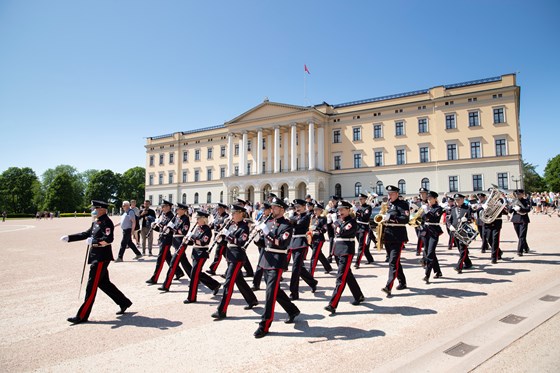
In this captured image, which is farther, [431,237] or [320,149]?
[320,149]

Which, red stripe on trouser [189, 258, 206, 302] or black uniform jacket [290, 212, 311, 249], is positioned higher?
black uniform jacket [290, 212, 311, 249]

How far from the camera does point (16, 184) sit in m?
80.2

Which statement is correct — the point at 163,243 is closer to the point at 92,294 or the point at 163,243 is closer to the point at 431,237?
the point at 92,294

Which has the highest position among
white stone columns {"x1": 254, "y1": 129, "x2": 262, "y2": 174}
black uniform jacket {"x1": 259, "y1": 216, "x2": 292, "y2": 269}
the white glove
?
white stone columns {"x1": 254, "y1": 129, "x2": 262, "y2": 174}

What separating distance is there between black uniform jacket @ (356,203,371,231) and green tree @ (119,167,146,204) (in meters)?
90.4

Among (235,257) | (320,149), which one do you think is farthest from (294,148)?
(235,257)

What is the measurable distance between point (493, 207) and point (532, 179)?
92853 mm

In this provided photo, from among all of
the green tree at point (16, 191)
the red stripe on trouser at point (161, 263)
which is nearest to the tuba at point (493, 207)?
the red stripe on trouser at point (161, 263)

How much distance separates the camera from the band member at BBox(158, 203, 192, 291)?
25.8ft

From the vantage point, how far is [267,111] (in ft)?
186

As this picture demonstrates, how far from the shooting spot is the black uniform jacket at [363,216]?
9.57m

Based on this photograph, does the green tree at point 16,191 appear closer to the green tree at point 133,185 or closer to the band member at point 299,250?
the green tree at point 133,185

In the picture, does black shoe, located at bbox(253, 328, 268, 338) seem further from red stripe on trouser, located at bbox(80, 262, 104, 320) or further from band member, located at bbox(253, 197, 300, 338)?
red stripe on trouser, located at bbox(80, 262, 104, 320)

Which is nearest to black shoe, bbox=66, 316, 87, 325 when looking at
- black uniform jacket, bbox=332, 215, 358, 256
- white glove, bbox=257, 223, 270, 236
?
white glove, bbox=257, 223, 270, 236
